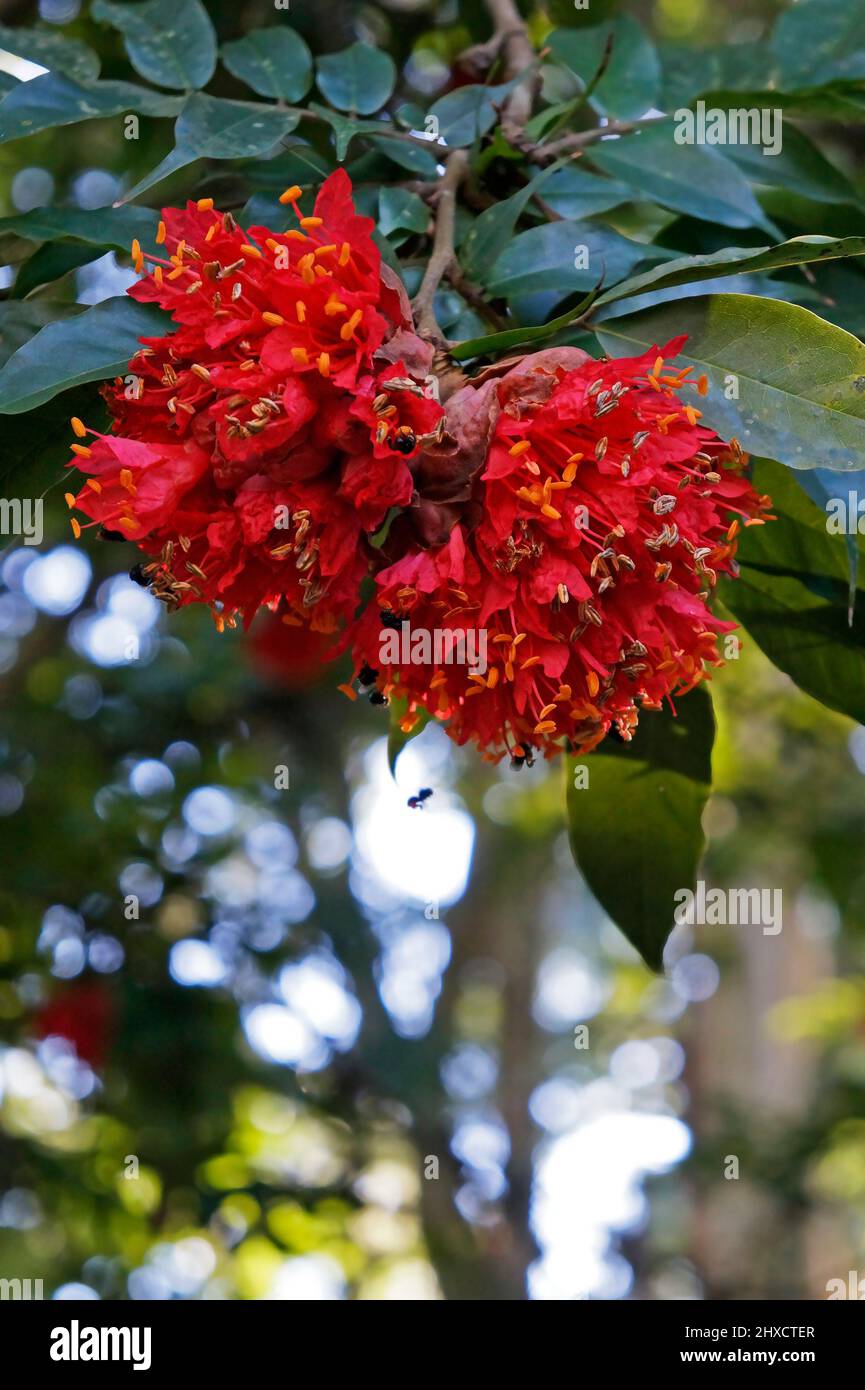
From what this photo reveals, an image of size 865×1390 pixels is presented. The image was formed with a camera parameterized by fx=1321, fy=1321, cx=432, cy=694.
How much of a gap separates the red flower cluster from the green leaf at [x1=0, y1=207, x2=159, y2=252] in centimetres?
21

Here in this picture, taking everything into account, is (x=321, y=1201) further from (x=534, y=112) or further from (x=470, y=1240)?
(x=534, y=112)

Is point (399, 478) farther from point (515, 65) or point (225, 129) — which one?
point (515, 65)

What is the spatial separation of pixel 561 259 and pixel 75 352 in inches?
19.3

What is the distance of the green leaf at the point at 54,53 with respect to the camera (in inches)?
57.2

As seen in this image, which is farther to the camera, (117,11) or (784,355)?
(117,11)

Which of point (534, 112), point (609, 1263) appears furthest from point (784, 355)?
point (609, 1263)

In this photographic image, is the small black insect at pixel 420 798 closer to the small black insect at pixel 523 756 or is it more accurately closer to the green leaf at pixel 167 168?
the small black insect at pixel 523 756

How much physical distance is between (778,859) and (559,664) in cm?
524

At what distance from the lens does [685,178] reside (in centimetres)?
149

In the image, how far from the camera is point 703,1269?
7.20 metres
